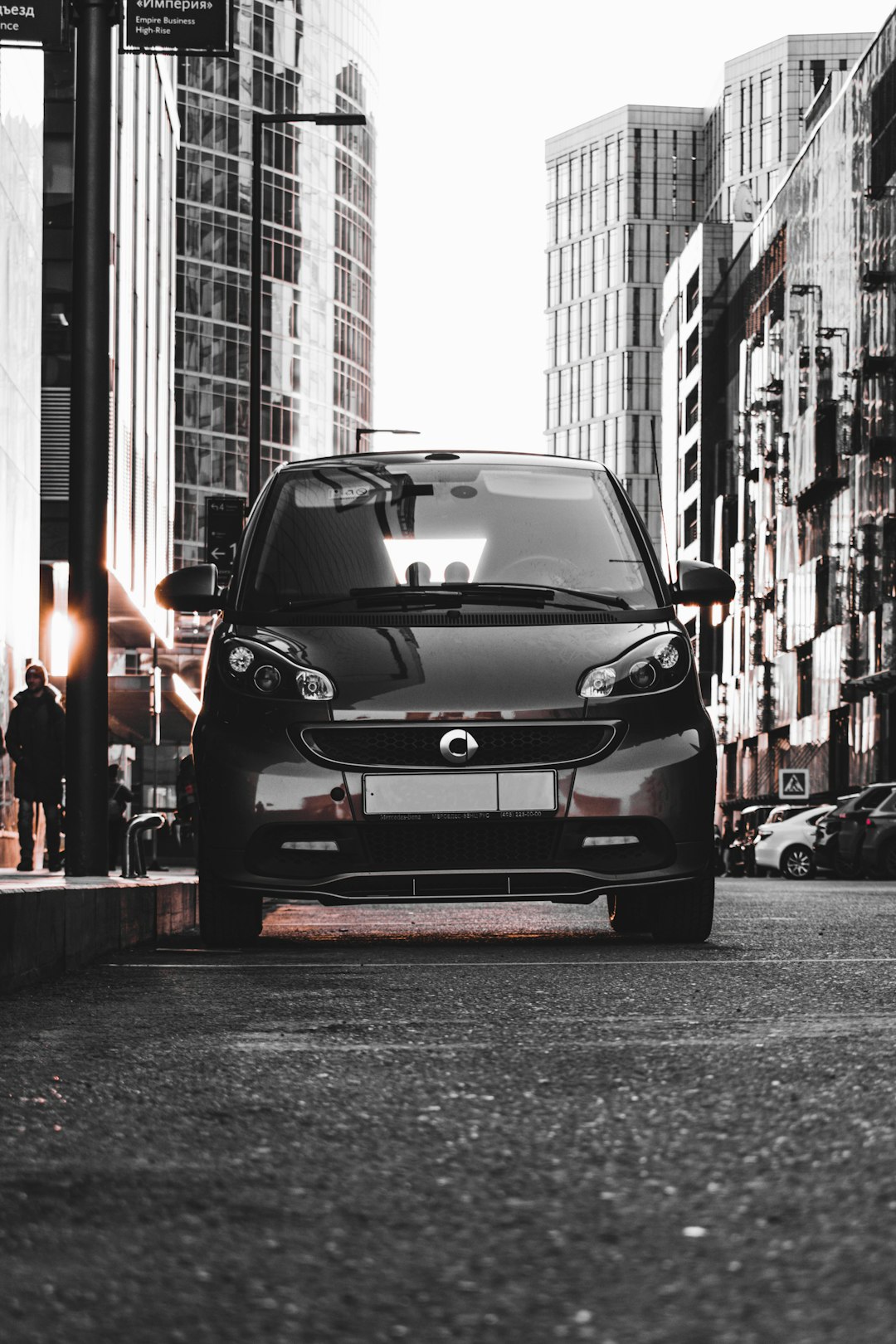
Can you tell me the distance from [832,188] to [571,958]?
5957 centimetres

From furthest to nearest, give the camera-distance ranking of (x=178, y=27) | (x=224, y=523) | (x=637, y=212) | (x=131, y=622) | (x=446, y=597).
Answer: (x=637, y=212) < (x=131, y=622) < (x=224, y=523) < (x=178, y=27) < (x=446, y=597)

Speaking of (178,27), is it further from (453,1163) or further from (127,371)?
(127,371)

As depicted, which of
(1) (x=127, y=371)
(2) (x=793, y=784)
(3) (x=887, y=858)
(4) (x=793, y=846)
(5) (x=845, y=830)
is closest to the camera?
(3) (x=887, y=858)

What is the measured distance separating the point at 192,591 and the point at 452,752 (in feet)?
5.54

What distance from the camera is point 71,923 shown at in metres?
7.77

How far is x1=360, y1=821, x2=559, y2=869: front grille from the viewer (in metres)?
8.30

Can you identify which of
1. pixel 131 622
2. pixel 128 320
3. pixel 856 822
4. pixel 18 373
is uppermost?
pixel 128 320

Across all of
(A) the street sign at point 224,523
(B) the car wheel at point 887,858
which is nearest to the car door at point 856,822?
(B) the car wheel at point 887,858

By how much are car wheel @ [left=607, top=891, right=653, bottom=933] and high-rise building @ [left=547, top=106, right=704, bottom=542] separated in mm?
136842

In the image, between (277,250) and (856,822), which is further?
(277,250)

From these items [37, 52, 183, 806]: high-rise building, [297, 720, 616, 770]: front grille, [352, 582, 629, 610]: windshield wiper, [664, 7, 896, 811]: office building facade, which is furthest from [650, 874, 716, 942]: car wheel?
[664, 7, 896, 811]: office building facade

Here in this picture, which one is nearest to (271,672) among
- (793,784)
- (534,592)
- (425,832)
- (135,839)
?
(425,832)

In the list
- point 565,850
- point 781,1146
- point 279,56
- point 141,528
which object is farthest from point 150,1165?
point 279,56

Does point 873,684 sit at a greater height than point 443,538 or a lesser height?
lesser
